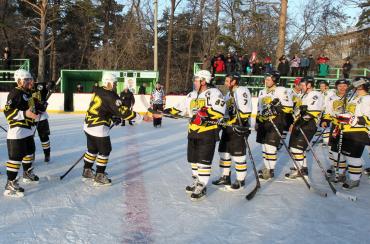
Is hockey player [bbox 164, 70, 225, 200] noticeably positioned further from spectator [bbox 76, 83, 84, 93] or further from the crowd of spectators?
spectator [bbox 76, 83, 84, 93]

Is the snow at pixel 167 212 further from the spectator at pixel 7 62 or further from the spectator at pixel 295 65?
the spectator at pixel 7 62

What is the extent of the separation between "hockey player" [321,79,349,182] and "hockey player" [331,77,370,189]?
33 centimetres

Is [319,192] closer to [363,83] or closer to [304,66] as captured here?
[363,83]

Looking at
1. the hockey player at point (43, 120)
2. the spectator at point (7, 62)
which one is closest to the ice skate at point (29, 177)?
the hockey player at point (43, 120)

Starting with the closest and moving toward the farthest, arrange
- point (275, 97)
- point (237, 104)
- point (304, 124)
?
point (237, 104)
point (275, 97)
point (304, 124)

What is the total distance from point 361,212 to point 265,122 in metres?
1.93

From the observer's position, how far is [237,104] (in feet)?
16.9

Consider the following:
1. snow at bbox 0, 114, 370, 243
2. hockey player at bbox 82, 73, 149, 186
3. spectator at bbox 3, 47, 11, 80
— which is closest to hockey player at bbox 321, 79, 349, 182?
snow at bbox 0, 114, 370, 243

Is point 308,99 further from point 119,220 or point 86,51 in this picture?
point 86,51

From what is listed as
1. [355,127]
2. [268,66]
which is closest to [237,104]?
[355,127]

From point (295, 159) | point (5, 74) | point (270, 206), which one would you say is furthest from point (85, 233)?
point (5, 74)

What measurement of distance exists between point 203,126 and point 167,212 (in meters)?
1.09

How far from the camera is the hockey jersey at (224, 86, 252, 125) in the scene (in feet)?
16.8

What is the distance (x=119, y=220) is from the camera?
3.97m
